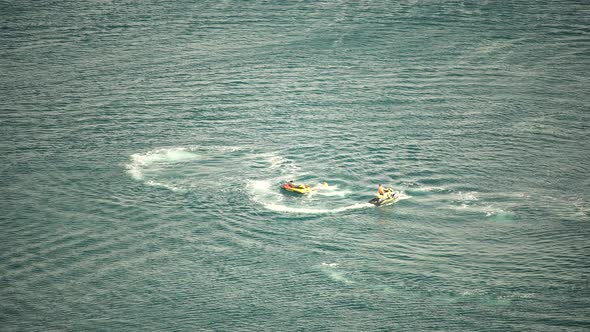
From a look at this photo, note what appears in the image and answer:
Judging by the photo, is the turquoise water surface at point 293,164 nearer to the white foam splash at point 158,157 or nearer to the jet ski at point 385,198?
the white foam splash at point 158,157

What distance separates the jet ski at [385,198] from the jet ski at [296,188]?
9.57 meters

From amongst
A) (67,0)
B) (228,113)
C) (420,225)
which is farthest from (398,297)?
(67,0)

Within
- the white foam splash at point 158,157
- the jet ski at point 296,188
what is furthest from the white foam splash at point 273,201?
the white foam splash at point 158,157

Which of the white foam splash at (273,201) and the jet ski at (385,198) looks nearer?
the jet ski at (385,198)

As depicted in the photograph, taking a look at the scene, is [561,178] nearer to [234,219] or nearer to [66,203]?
[234,219]

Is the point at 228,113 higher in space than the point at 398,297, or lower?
higher

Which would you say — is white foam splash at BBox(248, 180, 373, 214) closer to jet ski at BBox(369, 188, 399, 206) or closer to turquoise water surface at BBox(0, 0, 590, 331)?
turquoise water surface at BBox(0, 0, 590, 331)

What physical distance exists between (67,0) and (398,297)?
131128mm

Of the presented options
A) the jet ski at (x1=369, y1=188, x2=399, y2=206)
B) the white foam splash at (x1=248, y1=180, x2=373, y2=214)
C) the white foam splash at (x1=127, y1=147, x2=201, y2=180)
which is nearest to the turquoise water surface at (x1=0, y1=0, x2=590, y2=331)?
the white foam splash at (x1=248, y1=180, x2=373, y2=214)

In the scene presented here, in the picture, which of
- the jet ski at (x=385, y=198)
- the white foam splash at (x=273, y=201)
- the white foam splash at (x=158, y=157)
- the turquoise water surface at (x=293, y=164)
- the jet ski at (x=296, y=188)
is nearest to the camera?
the turquoise water surface at (x=293, y=164)

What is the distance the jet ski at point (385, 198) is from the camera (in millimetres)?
105562

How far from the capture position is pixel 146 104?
141 m

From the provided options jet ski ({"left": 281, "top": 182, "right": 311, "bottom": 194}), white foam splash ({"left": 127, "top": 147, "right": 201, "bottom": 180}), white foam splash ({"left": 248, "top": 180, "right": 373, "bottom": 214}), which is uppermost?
white foam splash ({"left": 127, "top": 147, "right": 201, "bottom": 180})

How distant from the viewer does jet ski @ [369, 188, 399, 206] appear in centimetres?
10556
